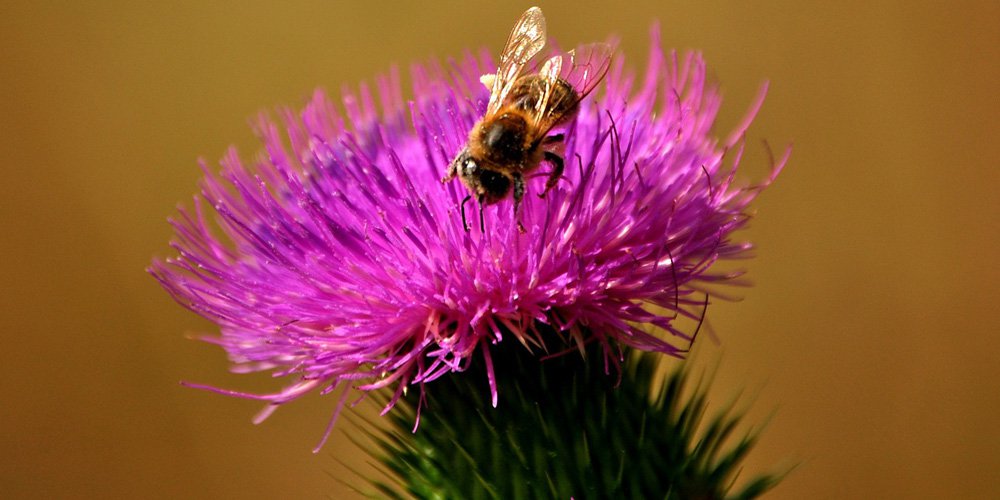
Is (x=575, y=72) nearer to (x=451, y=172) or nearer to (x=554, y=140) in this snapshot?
(x=554, y=140)

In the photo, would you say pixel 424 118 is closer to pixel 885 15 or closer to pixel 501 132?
pixel 501 132

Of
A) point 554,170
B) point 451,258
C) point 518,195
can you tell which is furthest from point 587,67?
point 451,258

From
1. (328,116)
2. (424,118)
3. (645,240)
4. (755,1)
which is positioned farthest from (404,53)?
(645,240)

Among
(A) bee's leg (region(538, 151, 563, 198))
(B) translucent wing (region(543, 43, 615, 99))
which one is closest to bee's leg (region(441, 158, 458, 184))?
(A) bee's leg (region(538, 151, 563, 198))

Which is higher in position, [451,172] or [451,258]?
[451,172]

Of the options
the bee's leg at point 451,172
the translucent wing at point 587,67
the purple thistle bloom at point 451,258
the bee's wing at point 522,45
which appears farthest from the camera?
the bee's wing at point 522,45

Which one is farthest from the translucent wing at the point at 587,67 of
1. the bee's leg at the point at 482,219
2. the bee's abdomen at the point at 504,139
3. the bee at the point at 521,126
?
the bee's leg at the point at 482,219

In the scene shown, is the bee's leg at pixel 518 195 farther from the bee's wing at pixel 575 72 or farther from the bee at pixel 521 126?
the bee's wing at pixel 575 72

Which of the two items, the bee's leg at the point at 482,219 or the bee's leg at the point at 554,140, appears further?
the bee's leg at the point at 554,140
